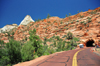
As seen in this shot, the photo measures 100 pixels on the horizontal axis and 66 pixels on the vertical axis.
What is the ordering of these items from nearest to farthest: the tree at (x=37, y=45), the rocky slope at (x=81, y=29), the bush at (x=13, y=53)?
the bush at (x=13, y=53)
the tree at (x=37, y=45)
the rocky slope at (x=81, y=29)

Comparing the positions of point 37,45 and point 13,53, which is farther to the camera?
point 37,45

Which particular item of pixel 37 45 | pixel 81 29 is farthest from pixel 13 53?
pixel 81 29

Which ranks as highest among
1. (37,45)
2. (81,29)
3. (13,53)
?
(81,29)

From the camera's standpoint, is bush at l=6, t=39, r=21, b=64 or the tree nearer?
bush at l=6, t=39, r=21, b=64

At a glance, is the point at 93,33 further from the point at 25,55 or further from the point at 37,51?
the point at 25,55

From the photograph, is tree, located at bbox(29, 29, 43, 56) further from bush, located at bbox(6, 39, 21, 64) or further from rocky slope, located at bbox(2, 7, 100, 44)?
rocky slope, located at bbox(2, 7, 100, 44)

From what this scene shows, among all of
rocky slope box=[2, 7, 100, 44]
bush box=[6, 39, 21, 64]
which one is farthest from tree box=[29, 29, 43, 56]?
rocky slope box=[2, 7, 100, 44]

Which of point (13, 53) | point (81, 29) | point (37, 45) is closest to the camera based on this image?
point (13, 53)

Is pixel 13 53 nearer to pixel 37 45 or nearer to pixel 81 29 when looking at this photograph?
pixel 37 45

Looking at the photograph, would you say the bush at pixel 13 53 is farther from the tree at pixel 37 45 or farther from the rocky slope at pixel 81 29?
the rocky slope at pixel 81 29

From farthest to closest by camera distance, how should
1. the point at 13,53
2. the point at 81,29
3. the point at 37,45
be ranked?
1. the point at 81,29
2. the point at 37,45
3. the point at 13,53

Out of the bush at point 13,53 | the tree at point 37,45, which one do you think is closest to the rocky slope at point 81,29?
the tree at point 37,45

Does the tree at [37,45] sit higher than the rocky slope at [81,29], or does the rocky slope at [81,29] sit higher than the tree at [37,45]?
the rocky slope at [81,29]

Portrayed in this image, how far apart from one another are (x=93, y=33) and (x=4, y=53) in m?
34.2
